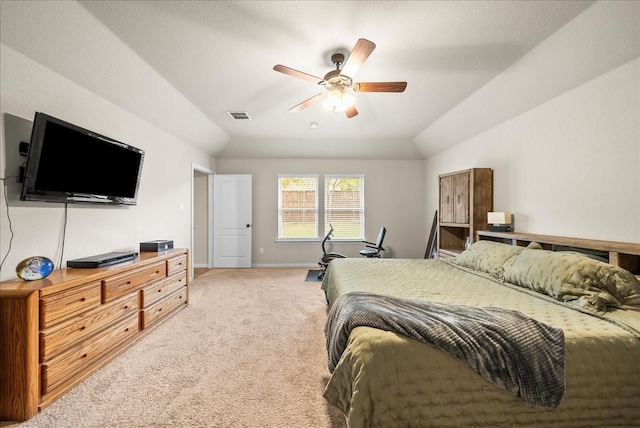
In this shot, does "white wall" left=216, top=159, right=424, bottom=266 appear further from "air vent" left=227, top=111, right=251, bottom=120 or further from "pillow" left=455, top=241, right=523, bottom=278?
"pillow" left=455, top=241, right=523, bottom=278

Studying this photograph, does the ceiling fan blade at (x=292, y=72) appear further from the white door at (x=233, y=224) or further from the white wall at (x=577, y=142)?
the white door at (x=233, y=224)

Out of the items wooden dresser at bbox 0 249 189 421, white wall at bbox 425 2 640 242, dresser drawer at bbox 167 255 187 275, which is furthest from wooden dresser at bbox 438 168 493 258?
wooden dresser at bbox 0 249 189 421

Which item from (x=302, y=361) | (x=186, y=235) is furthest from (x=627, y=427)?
(x=186, y=235)

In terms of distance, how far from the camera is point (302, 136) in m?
5.82

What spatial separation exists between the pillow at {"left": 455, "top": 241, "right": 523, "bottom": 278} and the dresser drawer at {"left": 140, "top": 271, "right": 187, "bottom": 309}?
131 inches

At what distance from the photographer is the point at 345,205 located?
6758 mm

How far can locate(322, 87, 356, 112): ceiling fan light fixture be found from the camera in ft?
9.25

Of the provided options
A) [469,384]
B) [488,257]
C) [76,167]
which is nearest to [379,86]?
[488,257]

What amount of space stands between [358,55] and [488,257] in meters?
2.24

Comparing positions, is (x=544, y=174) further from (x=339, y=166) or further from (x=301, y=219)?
(x=301, y=219)

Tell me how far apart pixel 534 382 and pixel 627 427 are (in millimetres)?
540

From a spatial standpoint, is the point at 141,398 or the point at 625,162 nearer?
the point at 141,398

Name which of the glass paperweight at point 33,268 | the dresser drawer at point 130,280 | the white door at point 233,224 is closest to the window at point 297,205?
the white door at point 233,224

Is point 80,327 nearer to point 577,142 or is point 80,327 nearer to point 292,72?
point 292,72
